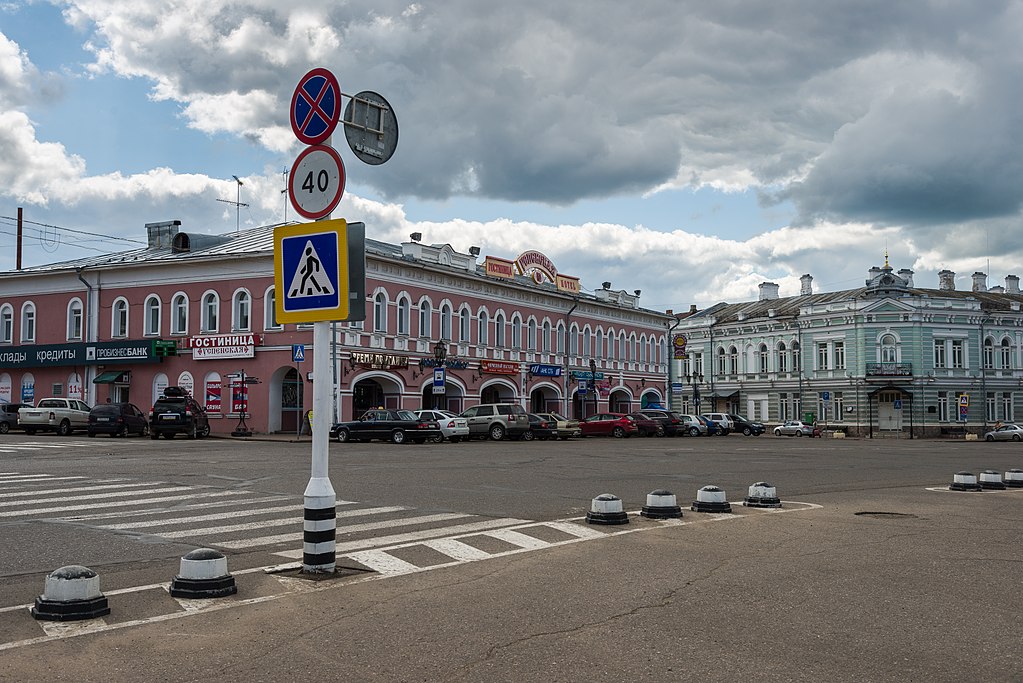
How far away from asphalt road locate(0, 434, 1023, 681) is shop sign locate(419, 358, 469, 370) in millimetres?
34272

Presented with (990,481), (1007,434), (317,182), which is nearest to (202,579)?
(317,182)

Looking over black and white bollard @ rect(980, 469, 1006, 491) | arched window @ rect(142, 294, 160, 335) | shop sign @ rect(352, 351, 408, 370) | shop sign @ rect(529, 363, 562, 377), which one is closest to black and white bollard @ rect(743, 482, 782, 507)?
black and white bollard @ rect(980, 469, 1006, 491)

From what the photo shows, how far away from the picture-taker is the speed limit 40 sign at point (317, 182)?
878 cm

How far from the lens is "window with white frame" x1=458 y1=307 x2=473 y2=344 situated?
5300 cm

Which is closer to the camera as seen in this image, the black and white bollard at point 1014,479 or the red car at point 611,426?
the black and white bollard at point 1014,479

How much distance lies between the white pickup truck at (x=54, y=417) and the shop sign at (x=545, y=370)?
25358 millimetres

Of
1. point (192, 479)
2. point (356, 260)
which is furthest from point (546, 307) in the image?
point (356, 260)

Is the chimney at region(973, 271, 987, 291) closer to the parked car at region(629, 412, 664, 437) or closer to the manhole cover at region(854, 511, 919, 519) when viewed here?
the parked car at region(629, 412, 664, 437)

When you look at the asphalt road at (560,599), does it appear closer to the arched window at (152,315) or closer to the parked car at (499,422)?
the parked car at (499,422)

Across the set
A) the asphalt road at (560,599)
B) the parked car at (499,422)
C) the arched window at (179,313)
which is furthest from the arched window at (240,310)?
the asphalt road at (560,599)

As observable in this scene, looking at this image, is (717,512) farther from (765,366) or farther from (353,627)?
(765,366)

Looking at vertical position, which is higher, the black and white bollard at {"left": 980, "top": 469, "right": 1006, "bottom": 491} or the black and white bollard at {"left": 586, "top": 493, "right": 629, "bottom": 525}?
the black and white bollard at {"left": 586, "top": 493, "right": 629, "bottom": 525}

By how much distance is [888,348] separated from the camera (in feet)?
237

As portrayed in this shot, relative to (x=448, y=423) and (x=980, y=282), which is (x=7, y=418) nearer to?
(x=448, y=423)
